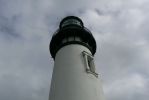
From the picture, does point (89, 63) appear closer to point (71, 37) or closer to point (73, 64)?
point (73, 64)

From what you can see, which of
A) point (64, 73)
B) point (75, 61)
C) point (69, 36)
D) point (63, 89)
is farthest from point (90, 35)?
point (63, 89)

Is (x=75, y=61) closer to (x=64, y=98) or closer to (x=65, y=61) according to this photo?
(x=65, y=61)

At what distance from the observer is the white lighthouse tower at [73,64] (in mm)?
15203

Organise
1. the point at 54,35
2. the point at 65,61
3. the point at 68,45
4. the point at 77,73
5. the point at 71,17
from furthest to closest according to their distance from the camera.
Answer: the point at 71,17 < the point at 54,35 < the point at 68,45 < the point at 65,61 < the point at 77,73

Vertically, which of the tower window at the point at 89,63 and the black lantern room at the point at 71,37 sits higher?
the black lantern room at the point at 71,37

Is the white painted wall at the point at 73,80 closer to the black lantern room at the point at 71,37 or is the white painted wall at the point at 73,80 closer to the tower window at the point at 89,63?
the tower window at the point at 89,63

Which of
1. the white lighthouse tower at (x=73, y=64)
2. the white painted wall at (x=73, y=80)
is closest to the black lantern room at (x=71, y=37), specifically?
the white lighthouse tower at (x=73, y=64)

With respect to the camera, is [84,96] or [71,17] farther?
[71,17]

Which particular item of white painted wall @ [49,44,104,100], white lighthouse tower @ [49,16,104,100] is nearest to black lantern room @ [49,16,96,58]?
white lighthouse tower @ [49,16,104,100]

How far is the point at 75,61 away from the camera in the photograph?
17.2 meters

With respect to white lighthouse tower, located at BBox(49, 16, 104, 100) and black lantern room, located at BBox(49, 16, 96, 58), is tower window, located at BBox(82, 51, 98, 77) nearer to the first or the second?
white lighthouse tower, located at BBox(49, 16, 104, 100)

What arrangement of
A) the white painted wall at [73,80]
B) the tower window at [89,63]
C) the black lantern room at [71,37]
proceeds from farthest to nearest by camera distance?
the black lantern room at [71,37] → the tower window at [89,63] → the white painted wall at [73,80]

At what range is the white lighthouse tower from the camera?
49.9 ft

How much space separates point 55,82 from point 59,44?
4.25 metres
